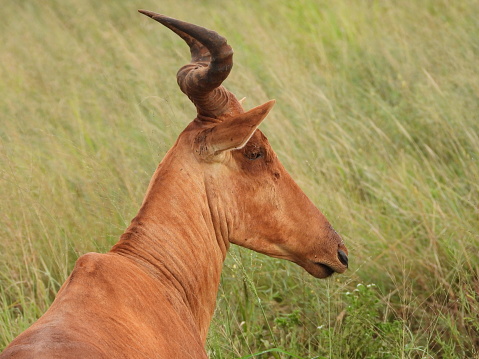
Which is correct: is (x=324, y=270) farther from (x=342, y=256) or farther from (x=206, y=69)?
(x=206, y=69)

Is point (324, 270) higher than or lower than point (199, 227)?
lower

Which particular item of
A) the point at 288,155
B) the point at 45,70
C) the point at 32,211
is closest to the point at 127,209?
the point at 32,211

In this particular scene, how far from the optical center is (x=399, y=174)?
20.1 ft

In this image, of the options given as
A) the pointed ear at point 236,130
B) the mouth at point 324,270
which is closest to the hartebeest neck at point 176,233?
→ the pointed ear at point 236,130

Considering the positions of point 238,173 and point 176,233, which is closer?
point 176,233

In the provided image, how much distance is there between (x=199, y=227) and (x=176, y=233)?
115 mm

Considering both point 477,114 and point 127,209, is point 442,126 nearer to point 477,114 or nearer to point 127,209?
point 477,114

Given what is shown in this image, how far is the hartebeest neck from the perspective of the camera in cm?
371

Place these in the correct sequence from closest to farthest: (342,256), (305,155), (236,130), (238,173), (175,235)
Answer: (236,130)
(175,235)
(238,173)
(342,256)
(305,155)

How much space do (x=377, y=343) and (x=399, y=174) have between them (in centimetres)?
180

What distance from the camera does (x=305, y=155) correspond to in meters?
6.71

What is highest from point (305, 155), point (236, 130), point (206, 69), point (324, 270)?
point (206, 69)

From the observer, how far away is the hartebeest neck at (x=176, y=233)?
12.2ft

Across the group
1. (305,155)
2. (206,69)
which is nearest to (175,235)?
(206,69)
